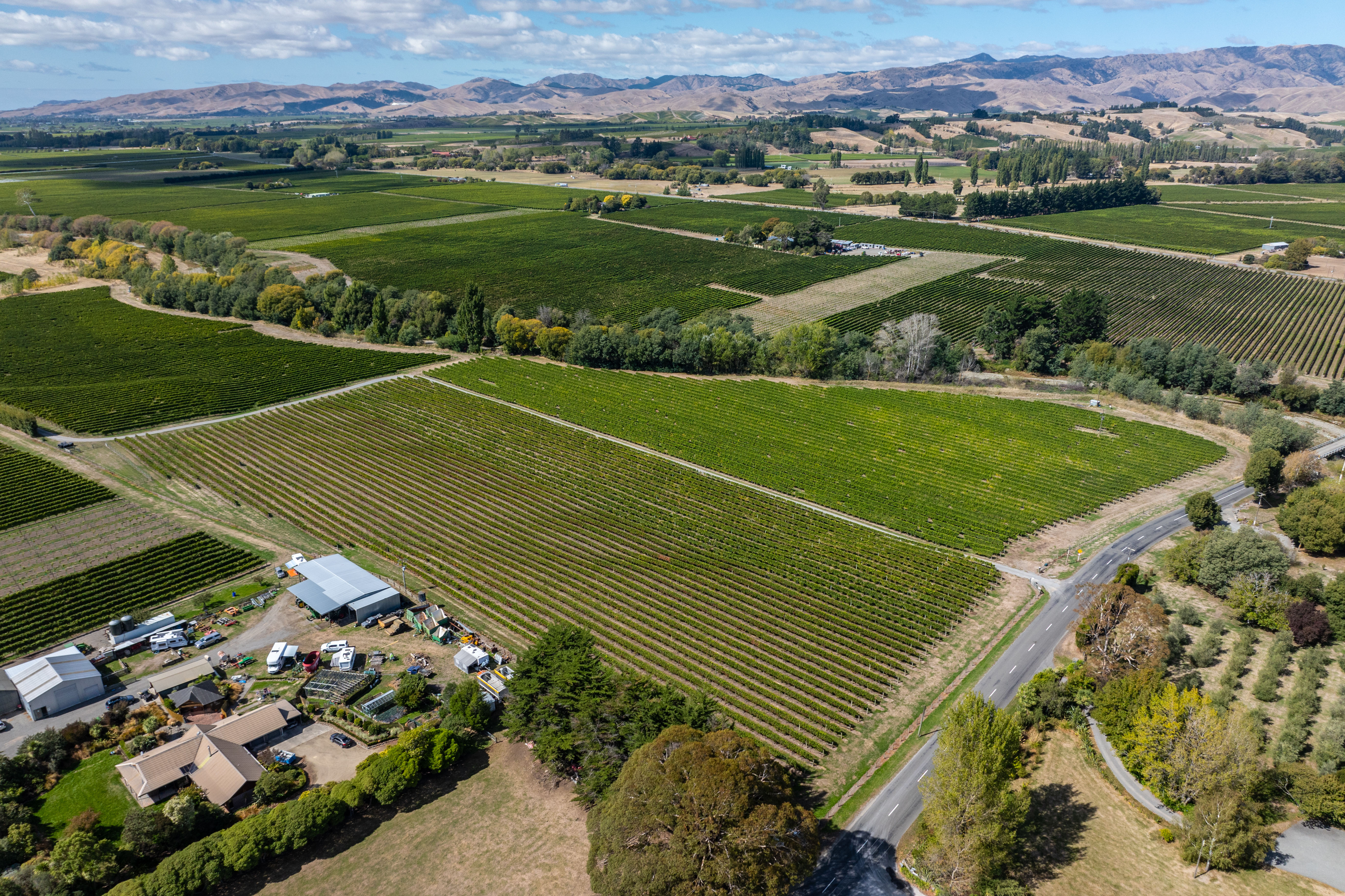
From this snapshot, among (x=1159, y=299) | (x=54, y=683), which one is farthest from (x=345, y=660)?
(x=1159, y=299)

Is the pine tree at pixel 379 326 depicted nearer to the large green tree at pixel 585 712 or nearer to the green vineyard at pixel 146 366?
the green vineyard at pixel 146 366

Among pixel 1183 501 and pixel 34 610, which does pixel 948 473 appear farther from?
pixel 34 610

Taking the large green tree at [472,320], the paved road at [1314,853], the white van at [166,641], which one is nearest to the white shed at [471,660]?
the white van at [166,641]

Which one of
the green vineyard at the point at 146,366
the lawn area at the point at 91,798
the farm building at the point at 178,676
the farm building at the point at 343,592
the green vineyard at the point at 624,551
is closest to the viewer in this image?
the lawn area at the point at 91,798

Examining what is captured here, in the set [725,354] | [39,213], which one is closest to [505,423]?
[725,354]

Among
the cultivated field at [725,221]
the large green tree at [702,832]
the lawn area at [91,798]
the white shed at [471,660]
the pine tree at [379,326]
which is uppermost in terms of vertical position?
the cultivated field at [725,221]

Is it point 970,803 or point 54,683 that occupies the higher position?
point 970,803

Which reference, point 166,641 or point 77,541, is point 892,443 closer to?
point 166,641
